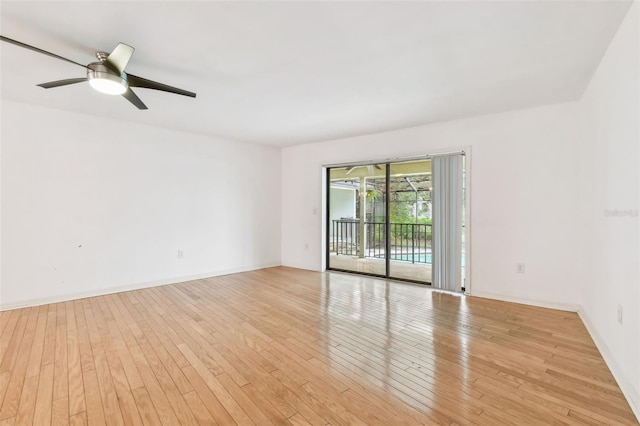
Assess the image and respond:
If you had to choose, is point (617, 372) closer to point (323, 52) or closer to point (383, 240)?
point (323, 52)

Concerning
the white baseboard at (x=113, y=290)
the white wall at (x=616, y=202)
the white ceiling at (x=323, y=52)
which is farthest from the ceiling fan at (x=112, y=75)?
the white wall at (x=616, y=202)

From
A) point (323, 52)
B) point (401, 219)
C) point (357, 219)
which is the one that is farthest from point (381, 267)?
point (323, 52)

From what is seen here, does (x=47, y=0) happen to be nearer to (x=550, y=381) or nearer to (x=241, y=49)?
(x=241, y=49)

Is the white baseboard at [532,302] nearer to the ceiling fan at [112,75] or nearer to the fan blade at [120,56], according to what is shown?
the ceiling fan at [112,75]

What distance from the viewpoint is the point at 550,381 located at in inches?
78.2

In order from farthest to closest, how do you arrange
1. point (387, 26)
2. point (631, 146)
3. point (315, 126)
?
point (315, 126) < point (387, 26) < point (631, 146)

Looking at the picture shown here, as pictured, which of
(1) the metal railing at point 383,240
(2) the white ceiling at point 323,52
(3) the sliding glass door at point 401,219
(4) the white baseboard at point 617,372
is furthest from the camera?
(1) the metal railing at point 383,240

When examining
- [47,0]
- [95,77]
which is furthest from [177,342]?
[47,0]

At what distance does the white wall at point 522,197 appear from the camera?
336 centimetres

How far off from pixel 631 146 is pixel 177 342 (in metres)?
3.70

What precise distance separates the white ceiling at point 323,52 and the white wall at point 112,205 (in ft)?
1.74

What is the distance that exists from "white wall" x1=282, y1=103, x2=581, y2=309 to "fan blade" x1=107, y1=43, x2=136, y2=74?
3.67 meters

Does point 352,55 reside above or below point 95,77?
above

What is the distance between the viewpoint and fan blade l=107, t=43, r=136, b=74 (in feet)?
6.31
